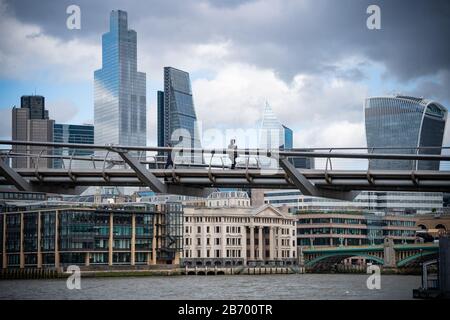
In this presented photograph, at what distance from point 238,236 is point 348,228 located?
1471 cm

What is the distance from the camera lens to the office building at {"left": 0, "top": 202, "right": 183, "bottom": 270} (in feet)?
247

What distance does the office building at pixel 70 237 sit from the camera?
7531cm

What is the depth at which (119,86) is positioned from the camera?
184 meters

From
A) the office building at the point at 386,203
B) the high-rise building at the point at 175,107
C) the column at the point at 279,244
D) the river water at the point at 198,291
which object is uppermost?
the high-rise building at the point at 175,107

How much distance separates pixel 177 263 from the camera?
8838 centimetres

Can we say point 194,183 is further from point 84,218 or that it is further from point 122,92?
point 122,92

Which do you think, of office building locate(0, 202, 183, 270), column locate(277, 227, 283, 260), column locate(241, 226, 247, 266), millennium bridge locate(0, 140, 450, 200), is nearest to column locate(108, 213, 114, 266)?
office building locate(0, 202, 183, 270)

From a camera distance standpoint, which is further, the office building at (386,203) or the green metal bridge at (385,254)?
the office building at (386,203)

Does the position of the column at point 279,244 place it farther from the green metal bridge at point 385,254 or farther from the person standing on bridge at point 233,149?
the person standing on bridge at point 233,149

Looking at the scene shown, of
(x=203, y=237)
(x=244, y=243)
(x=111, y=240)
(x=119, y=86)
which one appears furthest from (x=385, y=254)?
(x=119, y=86)

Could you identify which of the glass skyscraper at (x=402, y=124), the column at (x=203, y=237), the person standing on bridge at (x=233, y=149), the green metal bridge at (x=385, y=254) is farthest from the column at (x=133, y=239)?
the person standing on bridge at (x=233, y=149)

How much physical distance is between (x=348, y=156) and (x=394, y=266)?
60.7 m

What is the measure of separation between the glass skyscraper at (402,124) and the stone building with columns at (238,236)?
1641 centimetres

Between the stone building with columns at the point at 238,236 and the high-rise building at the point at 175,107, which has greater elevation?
the high-rise building at the point at 175,107
